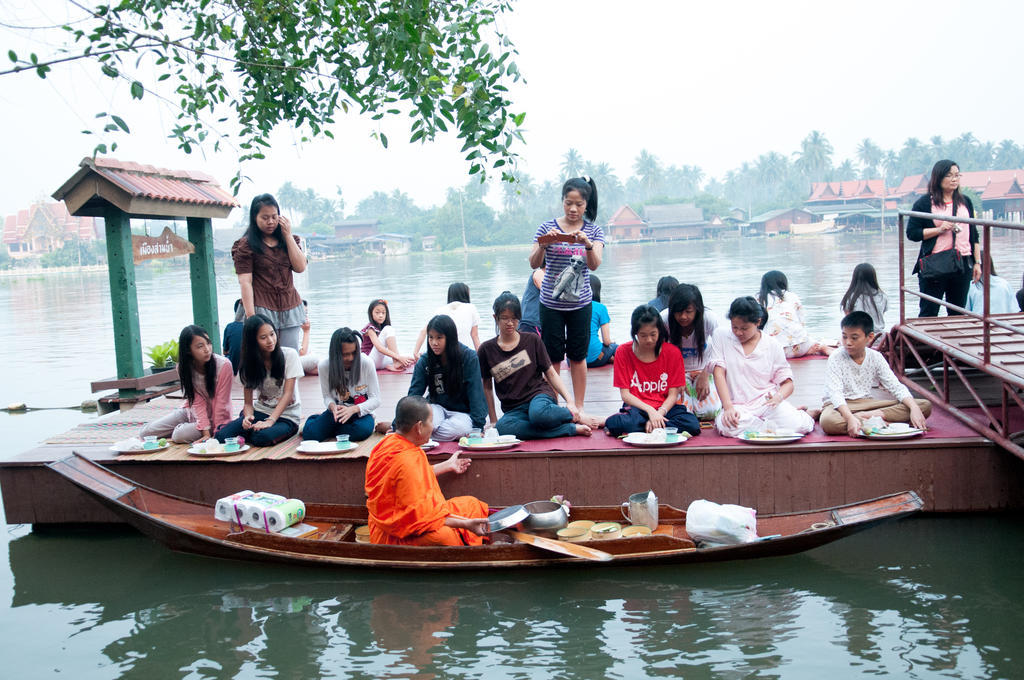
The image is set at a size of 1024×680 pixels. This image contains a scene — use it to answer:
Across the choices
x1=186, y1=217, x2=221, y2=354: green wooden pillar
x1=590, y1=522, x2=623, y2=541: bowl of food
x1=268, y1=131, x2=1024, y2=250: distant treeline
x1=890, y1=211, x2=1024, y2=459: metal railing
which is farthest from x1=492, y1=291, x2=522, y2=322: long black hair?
x1=268, y1=131, x2=1024, y2=250: distant treeline

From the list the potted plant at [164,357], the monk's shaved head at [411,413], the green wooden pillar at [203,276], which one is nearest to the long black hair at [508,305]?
the monk's shaved head at [411,413]

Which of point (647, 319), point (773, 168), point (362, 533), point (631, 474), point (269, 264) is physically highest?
point (773, 168)

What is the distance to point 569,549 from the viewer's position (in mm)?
4582

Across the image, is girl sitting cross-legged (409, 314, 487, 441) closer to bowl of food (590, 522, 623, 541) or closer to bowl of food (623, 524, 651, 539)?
bowl of food (590, 522, 623, 541)

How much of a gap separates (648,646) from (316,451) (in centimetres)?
244

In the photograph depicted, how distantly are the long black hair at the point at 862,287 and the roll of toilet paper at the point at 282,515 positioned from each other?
4.58 meters

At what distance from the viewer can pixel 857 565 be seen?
492 centimetres

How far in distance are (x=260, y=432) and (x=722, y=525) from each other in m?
2.99

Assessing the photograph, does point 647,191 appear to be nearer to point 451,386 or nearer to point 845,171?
point 845,171

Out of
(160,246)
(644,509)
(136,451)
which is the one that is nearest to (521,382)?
(644,509)

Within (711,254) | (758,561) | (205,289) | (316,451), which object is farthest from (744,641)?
(711,254)

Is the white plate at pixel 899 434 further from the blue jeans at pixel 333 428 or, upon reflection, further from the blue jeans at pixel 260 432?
the blue jeans at pixel 260 432

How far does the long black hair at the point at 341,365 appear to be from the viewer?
5.73 meters

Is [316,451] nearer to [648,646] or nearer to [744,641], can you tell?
[648,646]
